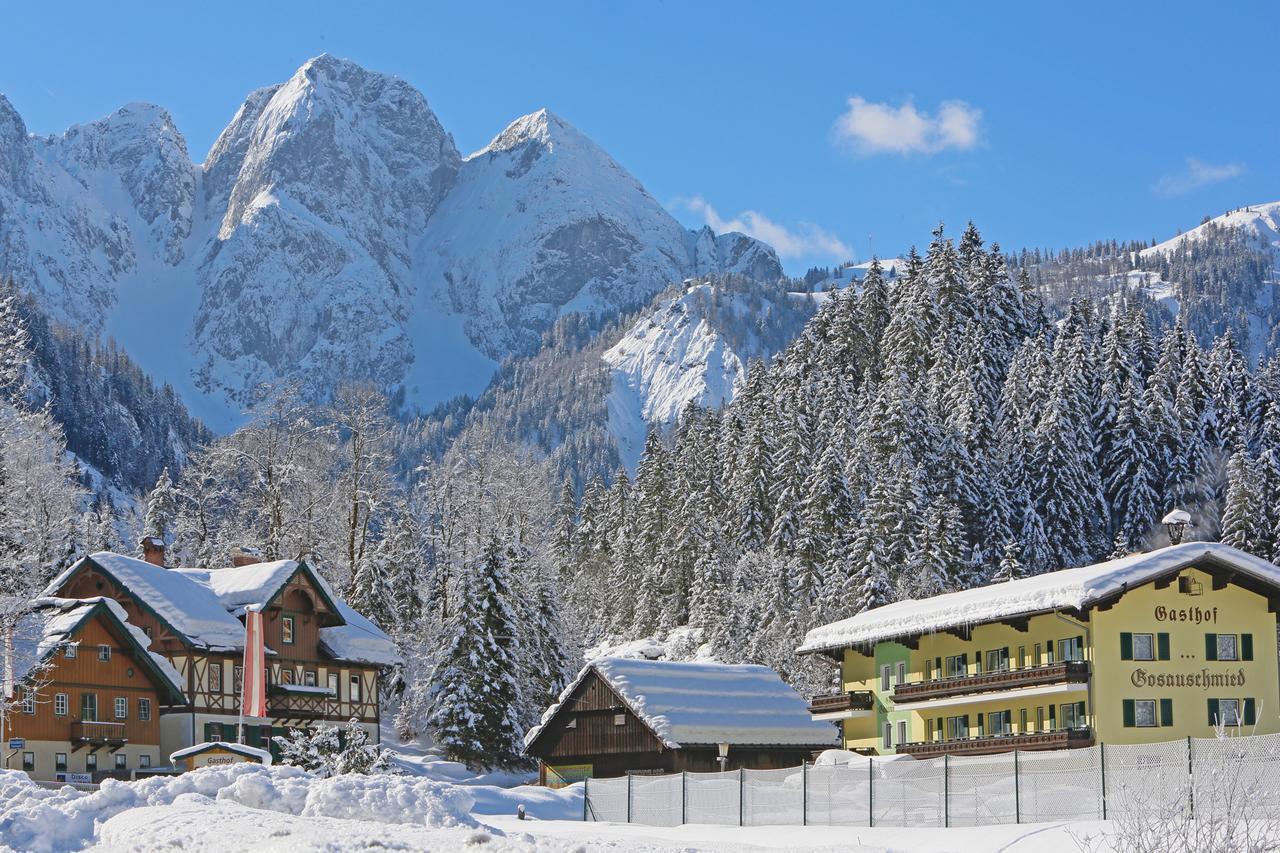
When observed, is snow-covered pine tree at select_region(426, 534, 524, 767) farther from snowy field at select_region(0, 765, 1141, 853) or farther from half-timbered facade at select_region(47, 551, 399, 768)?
snowy field at select_region(0, 765, 1141, 853)

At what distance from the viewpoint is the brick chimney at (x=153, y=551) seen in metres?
68.2

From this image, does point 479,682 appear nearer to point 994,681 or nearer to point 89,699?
point 89,699

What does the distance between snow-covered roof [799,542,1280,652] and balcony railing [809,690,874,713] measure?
12.2 ft

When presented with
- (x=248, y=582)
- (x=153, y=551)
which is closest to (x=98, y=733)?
(x=248, y=582)

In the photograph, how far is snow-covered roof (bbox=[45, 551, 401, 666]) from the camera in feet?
200

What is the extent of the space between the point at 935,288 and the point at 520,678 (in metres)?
52.6

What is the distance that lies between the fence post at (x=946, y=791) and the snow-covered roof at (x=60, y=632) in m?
27.9

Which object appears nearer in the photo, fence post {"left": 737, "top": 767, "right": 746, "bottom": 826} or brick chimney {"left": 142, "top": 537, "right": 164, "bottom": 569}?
fence post {"left": 737, "top": 767, "right": 746, "bottom": 826}

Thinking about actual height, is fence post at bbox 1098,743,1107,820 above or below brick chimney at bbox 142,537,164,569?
below

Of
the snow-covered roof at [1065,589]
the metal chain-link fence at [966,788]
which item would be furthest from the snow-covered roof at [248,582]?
the metal chain-link fence at [966,788]

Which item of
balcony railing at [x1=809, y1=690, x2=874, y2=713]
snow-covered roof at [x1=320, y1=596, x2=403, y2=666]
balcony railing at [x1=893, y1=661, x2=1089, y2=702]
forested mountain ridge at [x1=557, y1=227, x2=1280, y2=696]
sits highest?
forested mountain ridge at [x1=557, y1=227, x2=1280, y2=696]

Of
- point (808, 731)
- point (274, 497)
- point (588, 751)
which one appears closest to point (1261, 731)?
point (808, 731)

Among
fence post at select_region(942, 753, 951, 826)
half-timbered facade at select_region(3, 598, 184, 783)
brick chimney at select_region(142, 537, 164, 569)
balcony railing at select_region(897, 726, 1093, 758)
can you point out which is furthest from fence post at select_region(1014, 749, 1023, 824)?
brick chimney at select_region(142, 537, 164, 569)

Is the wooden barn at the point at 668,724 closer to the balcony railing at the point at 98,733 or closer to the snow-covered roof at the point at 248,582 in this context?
the snow-covered roof at the point at 248,582
